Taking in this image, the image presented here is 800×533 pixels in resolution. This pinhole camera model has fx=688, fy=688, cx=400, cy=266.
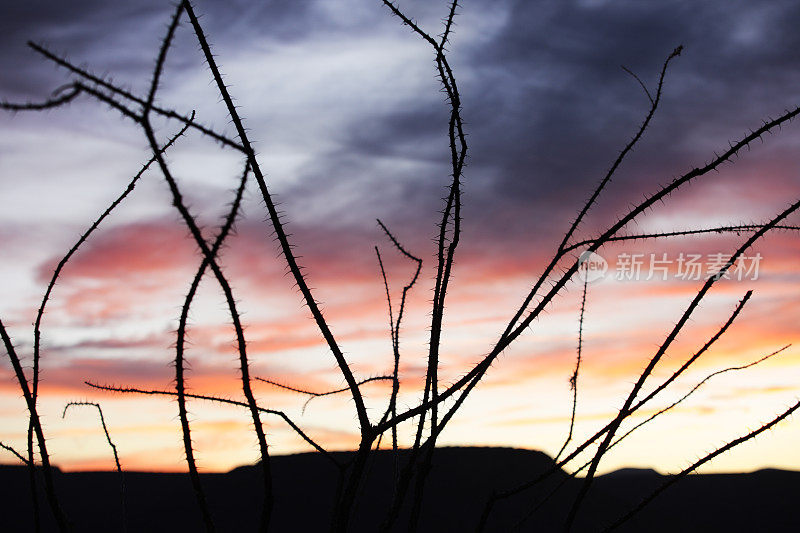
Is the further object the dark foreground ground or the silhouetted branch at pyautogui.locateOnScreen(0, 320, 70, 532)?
the dark foreground ground

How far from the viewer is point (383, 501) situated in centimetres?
699

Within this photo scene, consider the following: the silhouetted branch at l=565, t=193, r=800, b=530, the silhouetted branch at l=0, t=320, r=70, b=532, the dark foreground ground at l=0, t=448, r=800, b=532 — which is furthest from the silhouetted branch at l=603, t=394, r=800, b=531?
the dark foreground ground at l=0, t=448, r=800, b=532

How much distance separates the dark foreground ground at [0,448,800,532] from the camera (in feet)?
19.2

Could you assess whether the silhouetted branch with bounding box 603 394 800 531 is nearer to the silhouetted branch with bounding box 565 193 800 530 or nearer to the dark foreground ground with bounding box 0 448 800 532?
the silhouetted branch with bounding box 565 193 800 530

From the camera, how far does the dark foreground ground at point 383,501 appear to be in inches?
230

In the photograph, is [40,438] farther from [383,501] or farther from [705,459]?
[383,501]

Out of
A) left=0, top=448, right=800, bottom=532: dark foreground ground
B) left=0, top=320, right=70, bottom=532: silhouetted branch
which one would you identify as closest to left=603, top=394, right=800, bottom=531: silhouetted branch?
left=0, top=320, right=70, bottom=532: silhouetted branch

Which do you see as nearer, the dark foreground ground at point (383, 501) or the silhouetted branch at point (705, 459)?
the silhouetted branch at point (705, 459)

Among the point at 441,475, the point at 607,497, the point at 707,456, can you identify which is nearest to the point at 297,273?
the point at 707,456

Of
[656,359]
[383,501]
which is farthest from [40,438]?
[383,501]

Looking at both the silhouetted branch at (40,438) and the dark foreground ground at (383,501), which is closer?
the silhouetted branch at (40,438)

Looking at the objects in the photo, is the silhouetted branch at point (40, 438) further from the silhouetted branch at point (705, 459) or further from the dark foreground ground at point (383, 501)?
the dark foreground ground at point (383, 501)

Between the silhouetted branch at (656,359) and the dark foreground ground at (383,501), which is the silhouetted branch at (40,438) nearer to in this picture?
the silhouetted branch at (656,359)

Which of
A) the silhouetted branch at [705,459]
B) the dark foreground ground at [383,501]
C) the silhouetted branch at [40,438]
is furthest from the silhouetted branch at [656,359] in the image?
the dark foreground ground at [383,501]
